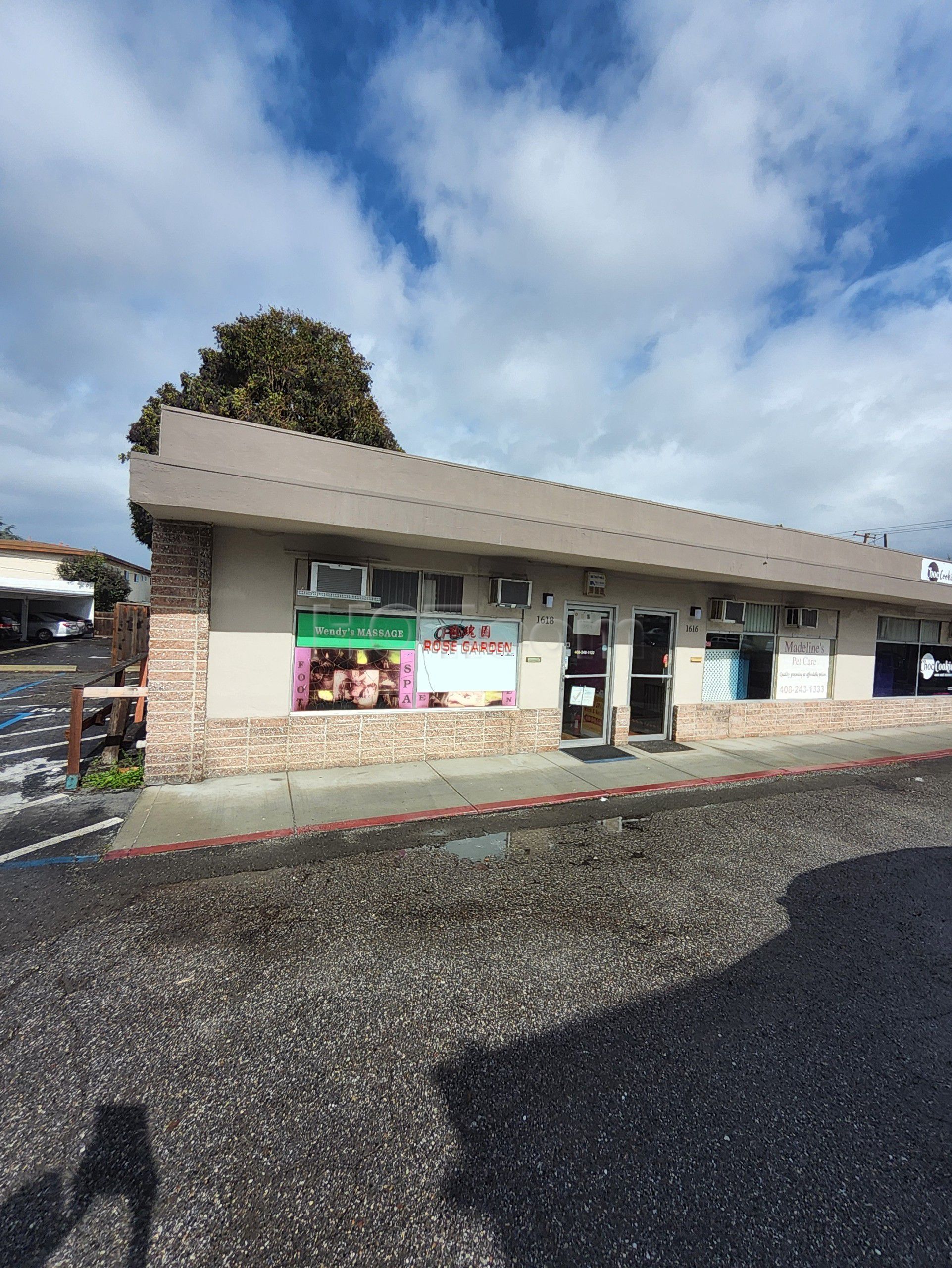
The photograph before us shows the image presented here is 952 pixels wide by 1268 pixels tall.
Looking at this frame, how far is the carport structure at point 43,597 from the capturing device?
29.6m

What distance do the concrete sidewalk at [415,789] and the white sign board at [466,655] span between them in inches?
44.2

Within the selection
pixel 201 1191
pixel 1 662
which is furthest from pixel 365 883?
pixel 1 662

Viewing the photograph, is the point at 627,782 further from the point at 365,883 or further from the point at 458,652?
the point at 365,883

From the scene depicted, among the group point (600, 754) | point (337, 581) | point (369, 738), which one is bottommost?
point (600, 754)

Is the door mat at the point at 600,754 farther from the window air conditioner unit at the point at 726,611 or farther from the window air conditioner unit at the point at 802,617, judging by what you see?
the window air conditioner unit at the point at 802,617

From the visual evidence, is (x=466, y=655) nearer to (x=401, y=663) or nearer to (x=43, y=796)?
(x=401, y=663)

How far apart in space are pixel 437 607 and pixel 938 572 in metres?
11.6

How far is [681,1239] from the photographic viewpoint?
1.87 m

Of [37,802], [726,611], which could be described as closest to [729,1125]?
[37,802]

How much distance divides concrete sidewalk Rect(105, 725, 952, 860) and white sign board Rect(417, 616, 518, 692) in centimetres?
112

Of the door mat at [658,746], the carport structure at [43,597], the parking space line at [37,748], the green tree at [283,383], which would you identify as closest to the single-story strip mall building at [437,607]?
the door mat at [658,746]

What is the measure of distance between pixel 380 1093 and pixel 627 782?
5.43 m

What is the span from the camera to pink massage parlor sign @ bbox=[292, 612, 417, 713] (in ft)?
23.0

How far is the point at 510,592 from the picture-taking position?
7.85m
